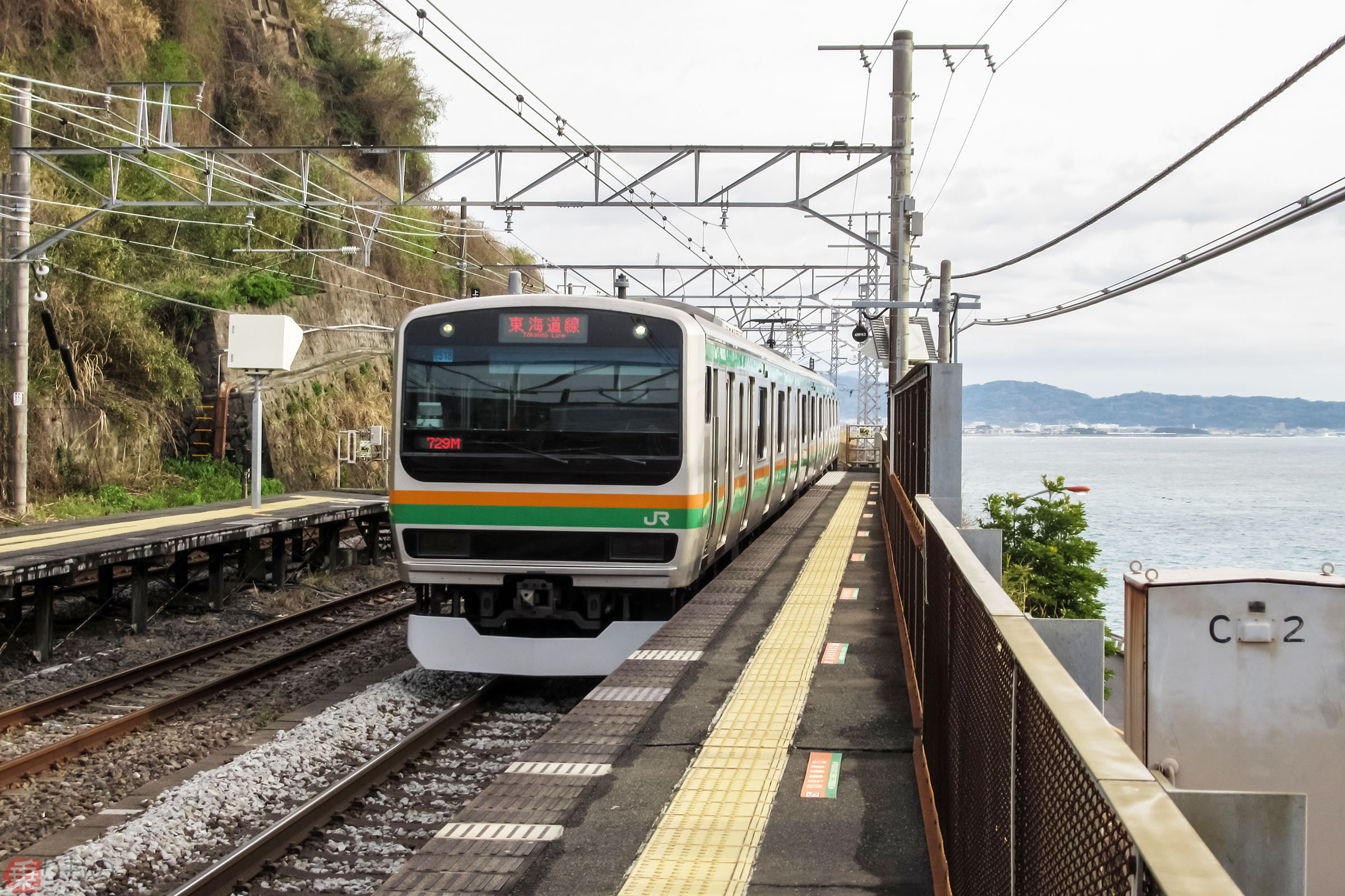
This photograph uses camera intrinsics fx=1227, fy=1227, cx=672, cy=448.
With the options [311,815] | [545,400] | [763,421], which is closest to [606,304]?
[545,400]

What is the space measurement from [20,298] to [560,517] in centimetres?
1186

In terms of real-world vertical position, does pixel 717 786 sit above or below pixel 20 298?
below

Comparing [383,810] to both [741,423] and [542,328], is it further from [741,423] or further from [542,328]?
[741,423]

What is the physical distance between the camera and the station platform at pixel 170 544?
1029 centimetres

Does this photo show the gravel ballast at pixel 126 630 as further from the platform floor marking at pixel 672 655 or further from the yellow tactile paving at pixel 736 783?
the yellow tactile paving at pixel 736 783

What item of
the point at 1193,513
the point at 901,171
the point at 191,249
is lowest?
the point at 1193,513

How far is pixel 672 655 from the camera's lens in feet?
23.8

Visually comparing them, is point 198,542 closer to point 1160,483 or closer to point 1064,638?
point 1064,638

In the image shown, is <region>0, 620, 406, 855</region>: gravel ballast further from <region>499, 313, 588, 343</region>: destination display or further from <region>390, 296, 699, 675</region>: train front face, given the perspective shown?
<region>499, 313, 588, 343</region>: destination display

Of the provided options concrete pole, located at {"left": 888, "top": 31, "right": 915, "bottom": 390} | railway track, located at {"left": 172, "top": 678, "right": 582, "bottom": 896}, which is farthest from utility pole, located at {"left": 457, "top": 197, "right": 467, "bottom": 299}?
railway track, located at {"left": 172, "top": 678, "right": 582, "bottom": 896}

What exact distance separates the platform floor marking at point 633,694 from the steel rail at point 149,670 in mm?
4467

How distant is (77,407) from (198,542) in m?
11.0

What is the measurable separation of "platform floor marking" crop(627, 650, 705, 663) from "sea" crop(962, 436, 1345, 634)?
5.41 meters

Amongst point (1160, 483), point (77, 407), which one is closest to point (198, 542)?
point (77, 407)
